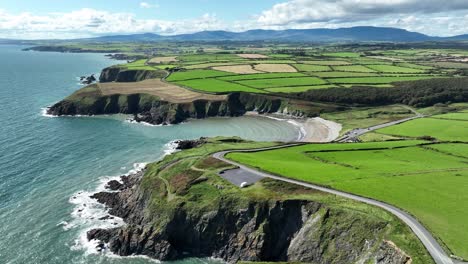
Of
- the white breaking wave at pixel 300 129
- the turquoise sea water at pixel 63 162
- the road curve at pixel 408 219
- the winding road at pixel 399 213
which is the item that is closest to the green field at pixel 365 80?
the white breaking wave at pixel 300 129

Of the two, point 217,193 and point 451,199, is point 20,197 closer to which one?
point 217,193

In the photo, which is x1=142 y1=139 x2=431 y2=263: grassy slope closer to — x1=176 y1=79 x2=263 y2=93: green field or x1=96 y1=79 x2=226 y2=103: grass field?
x1=96 y1=79 x2=226 y2=103: grass field

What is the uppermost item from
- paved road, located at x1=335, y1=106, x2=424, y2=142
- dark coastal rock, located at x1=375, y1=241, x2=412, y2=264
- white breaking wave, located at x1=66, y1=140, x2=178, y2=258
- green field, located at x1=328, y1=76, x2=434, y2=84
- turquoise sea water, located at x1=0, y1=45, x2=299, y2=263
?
green field, located at x1=328, y1=76, x2=434, y2=84

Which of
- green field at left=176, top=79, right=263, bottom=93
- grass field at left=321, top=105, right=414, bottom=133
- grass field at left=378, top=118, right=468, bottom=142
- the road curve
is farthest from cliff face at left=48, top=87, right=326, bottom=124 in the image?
the road curve

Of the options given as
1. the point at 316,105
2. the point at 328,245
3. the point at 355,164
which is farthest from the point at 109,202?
the point at 316,105

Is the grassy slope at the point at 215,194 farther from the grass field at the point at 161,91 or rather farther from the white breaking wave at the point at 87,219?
the grass field at the point at 161,91

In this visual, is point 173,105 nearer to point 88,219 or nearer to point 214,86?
point 214,86

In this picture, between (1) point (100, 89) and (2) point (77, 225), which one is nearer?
(2) point (77, 225)
